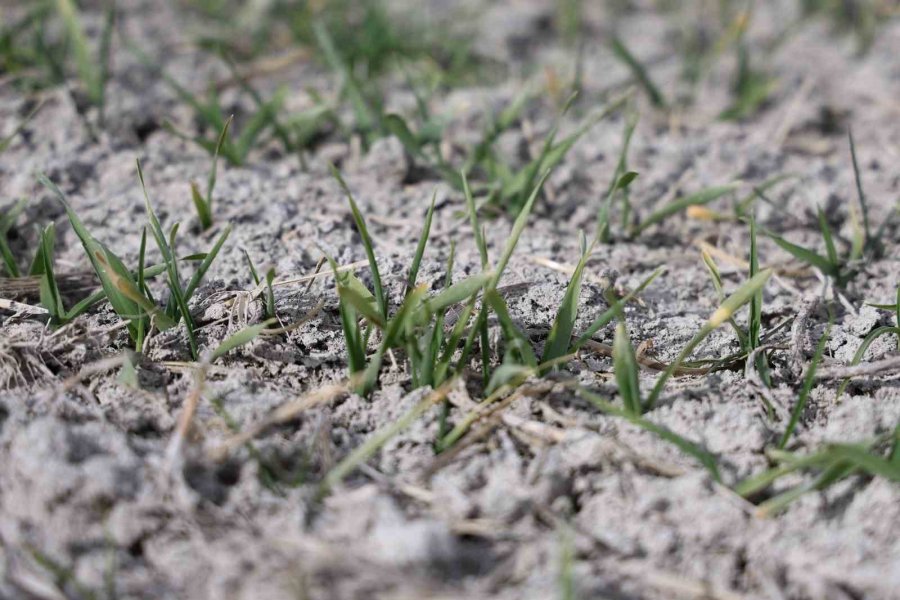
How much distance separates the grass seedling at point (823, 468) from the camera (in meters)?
1.14

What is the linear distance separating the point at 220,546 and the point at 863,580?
862 mm

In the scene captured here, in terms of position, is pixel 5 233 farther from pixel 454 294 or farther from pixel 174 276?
pixel 454 294

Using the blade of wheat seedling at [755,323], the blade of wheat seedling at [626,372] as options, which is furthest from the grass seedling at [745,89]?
the blade of wheat seedling at [626,372]

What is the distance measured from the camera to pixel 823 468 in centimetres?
123

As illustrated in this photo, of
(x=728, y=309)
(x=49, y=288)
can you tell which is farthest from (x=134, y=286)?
(x=728, y=309)

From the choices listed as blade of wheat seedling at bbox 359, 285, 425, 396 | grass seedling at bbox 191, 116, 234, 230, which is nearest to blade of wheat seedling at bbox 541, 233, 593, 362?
blade of wheat seedling at bbox 359, 285, 425, 396

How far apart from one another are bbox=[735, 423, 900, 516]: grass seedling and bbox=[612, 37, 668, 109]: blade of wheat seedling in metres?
1.30

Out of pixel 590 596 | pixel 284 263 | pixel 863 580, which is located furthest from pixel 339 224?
pixel 863 580

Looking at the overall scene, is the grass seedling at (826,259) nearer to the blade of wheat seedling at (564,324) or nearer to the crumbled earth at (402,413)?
the crumbled earth at (402,413)

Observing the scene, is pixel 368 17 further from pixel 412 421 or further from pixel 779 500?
pixel 779 500

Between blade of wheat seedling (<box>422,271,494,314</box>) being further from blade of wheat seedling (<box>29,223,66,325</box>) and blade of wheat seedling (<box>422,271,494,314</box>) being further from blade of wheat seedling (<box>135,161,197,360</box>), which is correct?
blade of wheat seedling (<box>29,223,66,325</box>)

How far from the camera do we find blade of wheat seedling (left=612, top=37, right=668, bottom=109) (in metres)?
2.23

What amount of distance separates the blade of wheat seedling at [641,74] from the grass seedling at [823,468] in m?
1.30

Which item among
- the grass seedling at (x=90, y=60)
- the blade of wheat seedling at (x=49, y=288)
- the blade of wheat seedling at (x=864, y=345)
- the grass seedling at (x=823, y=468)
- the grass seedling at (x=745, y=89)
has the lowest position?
the grass seedling at (x=823, y=468)
